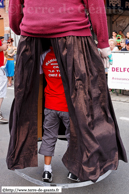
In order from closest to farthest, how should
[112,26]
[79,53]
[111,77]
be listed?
[79,53] < [111,77] < [112,26]

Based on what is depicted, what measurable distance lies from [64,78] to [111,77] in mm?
5232

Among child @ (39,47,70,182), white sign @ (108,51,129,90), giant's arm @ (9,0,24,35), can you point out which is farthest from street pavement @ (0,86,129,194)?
white sign @ (108,51,129,90)

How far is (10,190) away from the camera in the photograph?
2879mm

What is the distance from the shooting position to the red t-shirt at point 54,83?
2.82 metres

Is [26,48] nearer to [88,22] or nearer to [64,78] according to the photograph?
[64,78]

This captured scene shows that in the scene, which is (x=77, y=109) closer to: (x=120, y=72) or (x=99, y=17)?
(x=99, y=17)

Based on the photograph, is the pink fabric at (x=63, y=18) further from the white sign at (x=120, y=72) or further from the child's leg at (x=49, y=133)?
the white sign at (x=120, y=72)

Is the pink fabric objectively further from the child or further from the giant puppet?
the child

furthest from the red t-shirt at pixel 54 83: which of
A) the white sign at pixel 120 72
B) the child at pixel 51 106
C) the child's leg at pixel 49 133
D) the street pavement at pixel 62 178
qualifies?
the white sign at pixel 120 72

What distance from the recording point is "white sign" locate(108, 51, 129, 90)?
7438 mm

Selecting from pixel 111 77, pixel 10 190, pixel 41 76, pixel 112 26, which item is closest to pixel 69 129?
pixel 41 76

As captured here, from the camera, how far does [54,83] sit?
2865mm

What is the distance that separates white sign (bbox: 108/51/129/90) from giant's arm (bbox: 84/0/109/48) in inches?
195

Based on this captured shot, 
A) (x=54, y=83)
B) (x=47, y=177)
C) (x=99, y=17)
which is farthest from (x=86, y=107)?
(x=47, y=177)
